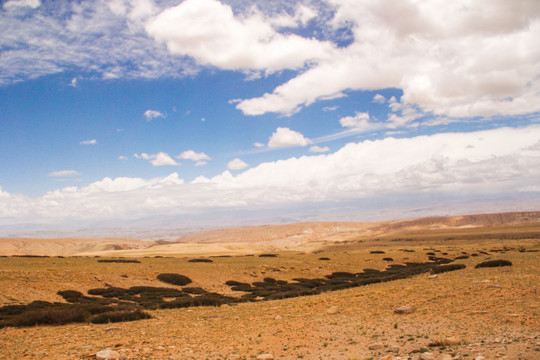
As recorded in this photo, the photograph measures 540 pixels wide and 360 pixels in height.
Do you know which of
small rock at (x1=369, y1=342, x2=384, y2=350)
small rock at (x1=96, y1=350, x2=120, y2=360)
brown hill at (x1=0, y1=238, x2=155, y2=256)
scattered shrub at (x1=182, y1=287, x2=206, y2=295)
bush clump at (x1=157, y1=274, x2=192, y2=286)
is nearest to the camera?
small rock at (x1=96, y1=350, x2=120, y2=360)

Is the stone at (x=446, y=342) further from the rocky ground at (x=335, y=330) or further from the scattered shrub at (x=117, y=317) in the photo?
the scattered shrub at (x=117, y=317)

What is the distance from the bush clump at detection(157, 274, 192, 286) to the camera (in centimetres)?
3102

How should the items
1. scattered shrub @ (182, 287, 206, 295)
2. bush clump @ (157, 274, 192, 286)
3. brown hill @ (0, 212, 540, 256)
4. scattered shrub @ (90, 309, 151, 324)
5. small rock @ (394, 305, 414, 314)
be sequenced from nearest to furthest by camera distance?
small rock @ (394, 305, 414, 314)
scattered shrub @ (90, 309, 151, 324)
scattered shrub @ (182, 287, 206, 295)
bush clump @ (157, 274, 192, 286)
brown hill @ (0, 212, 540, 256)

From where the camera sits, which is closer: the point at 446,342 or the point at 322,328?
the point at 446,342

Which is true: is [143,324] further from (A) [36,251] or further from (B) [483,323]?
(A) [36,251]

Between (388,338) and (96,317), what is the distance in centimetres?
1357

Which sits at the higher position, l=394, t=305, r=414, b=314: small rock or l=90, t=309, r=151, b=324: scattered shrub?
l=394, t=305, r=414, b=314: small rock

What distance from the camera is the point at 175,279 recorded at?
31.4 m

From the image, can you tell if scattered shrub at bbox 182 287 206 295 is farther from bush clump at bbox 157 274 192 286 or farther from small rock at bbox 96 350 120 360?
small rock at bbox 96 350 120 360

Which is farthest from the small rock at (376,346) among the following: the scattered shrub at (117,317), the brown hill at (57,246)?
the brown hill at (57,246)

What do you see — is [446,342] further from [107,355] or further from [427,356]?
[107,355]

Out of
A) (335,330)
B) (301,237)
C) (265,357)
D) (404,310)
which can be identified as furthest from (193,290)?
(301,237)

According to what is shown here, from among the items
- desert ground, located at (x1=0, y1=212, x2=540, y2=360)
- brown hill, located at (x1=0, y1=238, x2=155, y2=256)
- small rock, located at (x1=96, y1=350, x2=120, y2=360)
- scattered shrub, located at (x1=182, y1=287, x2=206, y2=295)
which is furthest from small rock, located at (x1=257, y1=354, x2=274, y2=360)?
brown hill, located at (x1=0, y1=238, x2=155, y2=256)

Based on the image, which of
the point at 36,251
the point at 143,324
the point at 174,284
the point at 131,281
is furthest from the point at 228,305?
the point at 36,251
